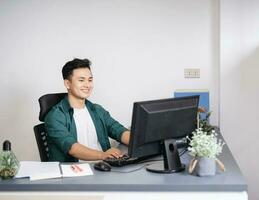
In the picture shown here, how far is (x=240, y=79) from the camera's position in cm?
349

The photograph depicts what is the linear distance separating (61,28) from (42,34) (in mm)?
185

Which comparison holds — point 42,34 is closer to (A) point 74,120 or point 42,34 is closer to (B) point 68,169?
(A) point 74,120

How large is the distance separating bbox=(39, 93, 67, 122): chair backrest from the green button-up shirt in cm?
5

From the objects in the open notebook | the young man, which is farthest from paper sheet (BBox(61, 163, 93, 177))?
the young man

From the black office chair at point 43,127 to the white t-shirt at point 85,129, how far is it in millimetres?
166

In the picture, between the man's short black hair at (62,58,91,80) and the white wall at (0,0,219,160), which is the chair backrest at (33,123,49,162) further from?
the white wall at (0,0,219,160)

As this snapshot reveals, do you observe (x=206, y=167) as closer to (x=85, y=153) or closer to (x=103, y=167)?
(x=103, y=167)

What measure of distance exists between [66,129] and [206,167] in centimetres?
109

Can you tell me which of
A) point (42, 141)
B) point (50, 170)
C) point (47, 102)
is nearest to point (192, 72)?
point (47, 102)

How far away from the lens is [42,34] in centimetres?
378

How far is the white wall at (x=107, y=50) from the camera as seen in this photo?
3.60 m

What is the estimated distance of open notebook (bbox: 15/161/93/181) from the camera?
1.99m

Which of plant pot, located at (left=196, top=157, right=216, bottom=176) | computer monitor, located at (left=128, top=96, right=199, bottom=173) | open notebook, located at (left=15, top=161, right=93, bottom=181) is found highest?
computer monitor, located at (left=128, top=96, right=199, bottom=173)

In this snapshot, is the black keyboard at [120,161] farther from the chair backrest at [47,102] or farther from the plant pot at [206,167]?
the chair backrest at [47,102]
